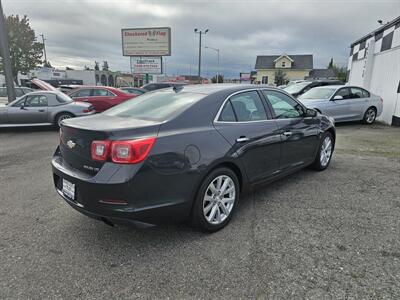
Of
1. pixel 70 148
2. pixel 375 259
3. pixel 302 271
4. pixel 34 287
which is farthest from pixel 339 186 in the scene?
pixel 34 287

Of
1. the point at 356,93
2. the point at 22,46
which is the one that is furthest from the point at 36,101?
the point at 22,46

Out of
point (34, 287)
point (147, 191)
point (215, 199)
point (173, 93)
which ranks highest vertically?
point (173, 93)

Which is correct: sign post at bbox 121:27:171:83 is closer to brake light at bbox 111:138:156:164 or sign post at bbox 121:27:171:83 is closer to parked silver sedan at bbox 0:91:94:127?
parked silver sedan at bbox 0:91:94:127

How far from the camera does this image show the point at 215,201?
9.91ft

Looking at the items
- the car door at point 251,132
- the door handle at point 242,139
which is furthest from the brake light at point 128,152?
the door handle at point 242,139

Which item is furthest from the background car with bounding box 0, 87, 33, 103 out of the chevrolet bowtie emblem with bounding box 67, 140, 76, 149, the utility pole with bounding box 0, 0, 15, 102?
the chevrolet bowtie emblem with bounding box 67, 140, 76, 149

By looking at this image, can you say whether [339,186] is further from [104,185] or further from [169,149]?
[104,185]

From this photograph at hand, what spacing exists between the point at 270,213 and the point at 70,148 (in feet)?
7.90

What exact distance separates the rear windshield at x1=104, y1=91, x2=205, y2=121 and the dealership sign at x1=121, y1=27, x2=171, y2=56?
21654 mm

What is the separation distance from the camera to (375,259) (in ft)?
8.42

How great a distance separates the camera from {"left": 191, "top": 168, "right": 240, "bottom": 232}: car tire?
2820mm

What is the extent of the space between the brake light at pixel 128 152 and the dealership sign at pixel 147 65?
22980mm

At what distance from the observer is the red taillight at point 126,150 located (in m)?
2.39

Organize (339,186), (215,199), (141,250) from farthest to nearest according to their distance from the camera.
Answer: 1. (339,186)
2. (215,199)
3. (141,250)
